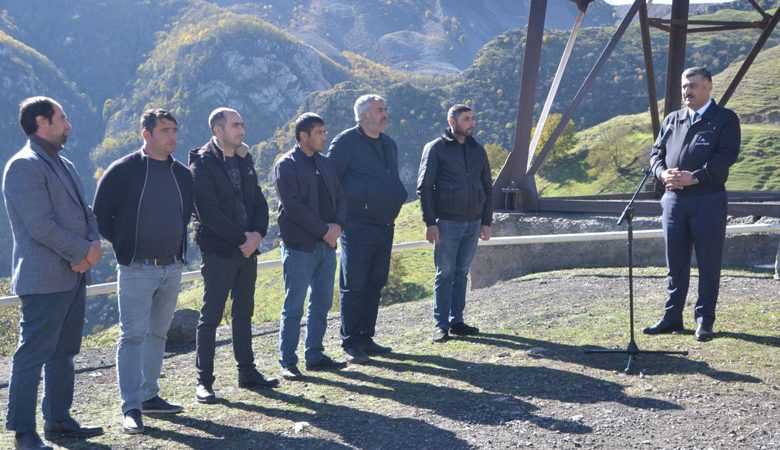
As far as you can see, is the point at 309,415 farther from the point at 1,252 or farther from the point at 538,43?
the point at 1,252

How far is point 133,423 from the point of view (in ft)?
16.2

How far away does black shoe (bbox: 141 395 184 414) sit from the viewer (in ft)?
17.5

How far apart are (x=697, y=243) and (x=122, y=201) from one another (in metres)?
4.08

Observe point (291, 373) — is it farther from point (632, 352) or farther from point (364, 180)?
point (632, 352)

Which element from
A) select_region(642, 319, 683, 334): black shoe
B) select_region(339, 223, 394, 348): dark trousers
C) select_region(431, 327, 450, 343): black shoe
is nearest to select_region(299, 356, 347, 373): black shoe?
select_region(339, 223, 394, 348): dark trousers

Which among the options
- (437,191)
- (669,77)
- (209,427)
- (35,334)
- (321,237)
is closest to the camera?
(35,334)

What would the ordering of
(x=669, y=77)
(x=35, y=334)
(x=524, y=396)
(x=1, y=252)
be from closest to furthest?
1. (x=35, y=334)
2. (x=524, y=396)
3. (x=669, y=77)
4. (x=1, y=252)

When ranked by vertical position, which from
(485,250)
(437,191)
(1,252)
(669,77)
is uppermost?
(669,77)

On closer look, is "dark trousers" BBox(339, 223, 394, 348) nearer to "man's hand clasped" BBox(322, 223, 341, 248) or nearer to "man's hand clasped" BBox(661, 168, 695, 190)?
"man's hand clasped" BBox(322, 223, 341, 248)

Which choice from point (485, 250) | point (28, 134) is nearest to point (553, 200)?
point (485, 250)

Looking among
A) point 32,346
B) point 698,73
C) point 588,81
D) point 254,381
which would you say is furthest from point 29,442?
point 588,81

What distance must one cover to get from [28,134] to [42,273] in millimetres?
759

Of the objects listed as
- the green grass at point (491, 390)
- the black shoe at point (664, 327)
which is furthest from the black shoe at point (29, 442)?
the black shoe at point (664, 327)

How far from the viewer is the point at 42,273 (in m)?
4.62
